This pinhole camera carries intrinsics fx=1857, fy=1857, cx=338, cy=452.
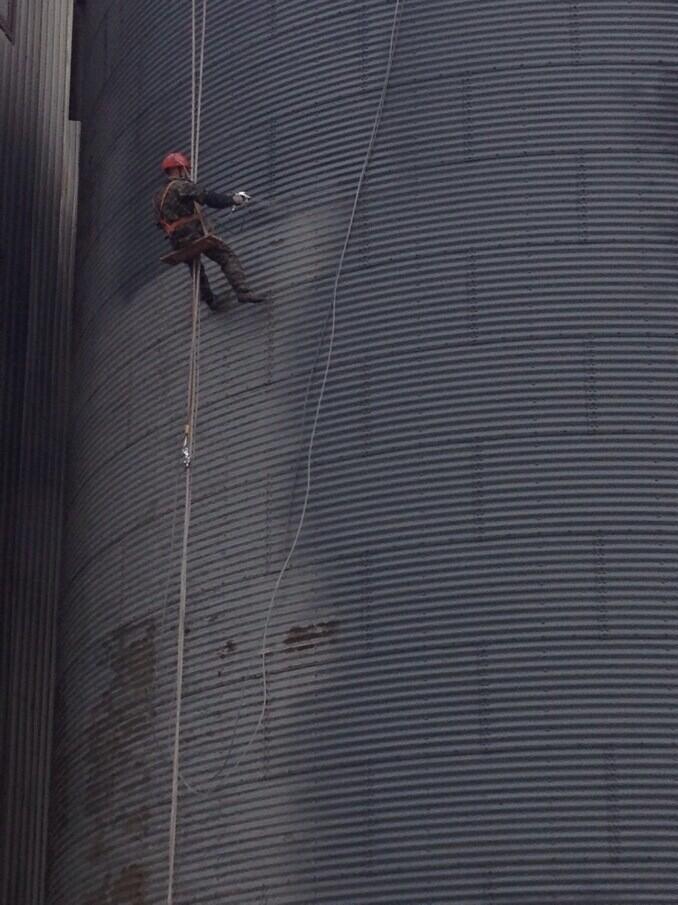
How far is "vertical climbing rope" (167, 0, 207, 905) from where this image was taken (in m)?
17.2

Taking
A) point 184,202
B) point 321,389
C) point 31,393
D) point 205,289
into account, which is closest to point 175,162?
point 184,202

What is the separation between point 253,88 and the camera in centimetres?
2011

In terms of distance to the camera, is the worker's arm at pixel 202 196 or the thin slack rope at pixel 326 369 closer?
the thin slack rope at pixel 326 369

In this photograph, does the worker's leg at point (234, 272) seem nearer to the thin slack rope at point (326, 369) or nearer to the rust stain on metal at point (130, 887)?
the thin slack rope at point (326, 369)

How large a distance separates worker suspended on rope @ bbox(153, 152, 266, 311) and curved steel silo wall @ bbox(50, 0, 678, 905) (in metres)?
0.26

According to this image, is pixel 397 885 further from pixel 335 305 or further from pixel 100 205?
pixel 100 205

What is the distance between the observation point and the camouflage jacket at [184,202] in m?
18.6

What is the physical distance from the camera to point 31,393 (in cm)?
2555

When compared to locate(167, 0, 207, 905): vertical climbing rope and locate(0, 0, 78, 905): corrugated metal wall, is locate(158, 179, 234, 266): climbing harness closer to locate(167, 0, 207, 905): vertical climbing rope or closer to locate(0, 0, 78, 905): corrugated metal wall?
locate(167, 0, 207, 905): vertical climbing rope

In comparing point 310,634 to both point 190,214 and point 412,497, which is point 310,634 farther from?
point 190,214

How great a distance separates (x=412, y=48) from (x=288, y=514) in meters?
5.08

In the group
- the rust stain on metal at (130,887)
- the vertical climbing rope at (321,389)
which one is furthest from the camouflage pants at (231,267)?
the rust stain on metal at (130,887)

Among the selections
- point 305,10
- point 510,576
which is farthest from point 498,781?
point 305,10

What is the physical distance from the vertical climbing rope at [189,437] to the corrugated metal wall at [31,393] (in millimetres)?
5578
